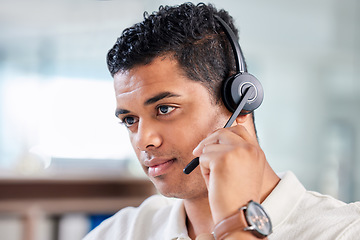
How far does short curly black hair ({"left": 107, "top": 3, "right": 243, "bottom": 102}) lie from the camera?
3.93ft

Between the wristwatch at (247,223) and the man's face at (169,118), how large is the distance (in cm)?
31

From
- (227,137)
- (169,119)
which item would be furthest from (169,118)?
(227,137)

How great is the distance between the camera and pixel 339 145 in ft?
11.5

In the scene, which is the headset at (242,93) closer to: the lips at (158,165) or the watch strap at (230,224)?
the lips at (158,165)

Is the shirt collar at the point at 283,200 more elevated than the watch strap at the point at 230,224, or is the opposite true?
the shirt collar at the point at 283,200

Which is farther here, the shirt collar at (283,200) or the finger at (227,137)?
the shirt collar at (283,200)

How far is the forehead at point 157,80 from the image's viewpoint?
3.82ft

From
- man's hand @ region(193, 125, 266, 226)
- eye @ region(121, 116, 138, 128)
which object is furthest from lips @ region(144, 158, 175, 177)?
man's hand @ region(193, 125, 266, 226)

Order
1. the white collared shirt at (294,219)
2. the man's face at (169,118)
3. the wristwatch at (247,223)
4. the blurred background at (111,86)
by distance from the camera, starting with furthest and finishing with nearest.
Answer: the blurred background at (111,86)
the man's face at (169,118)
the white collared shirt at (294,219)
the wristwatch at (247,223)

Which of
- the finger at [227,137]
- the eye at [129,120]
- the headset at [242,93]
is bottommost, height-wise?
the finger at [227,137]

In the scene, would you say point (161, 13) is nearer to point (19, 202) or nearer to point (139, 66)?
point (139, 66)

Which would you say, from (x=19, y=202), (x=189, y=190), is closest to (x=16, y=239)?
(x=19, y=202)

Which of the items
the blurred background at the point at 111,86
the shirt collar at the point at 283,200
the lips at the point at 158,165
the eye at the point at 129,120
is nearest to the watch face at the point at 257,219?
the shirt collar at the point at 283,200

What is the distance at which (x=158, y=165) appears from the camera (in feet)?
3.91
